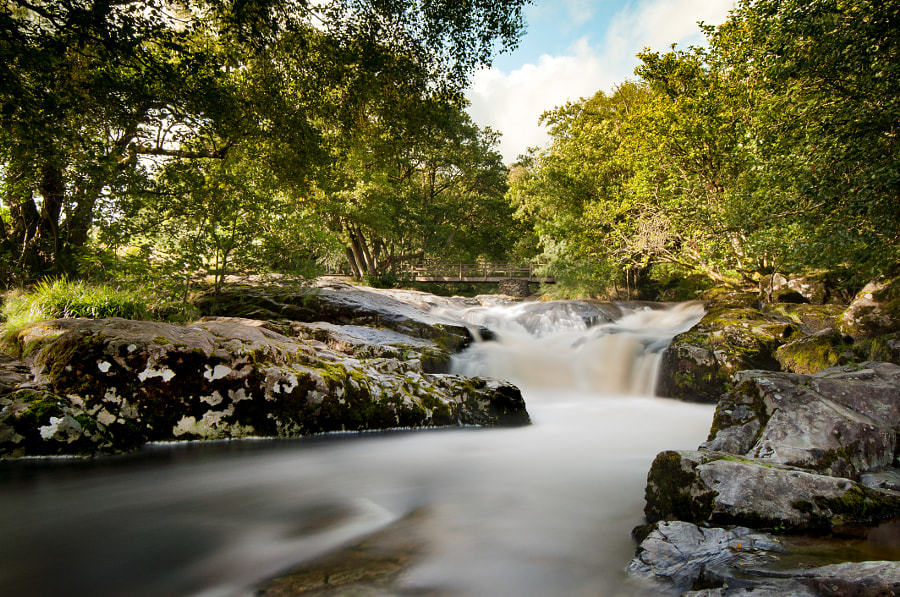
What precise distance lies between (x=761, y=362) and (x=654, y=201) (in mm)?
9589

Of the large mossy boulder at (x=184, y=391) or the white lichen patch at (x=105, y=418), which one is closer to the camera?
the large mossy boulder at (x=184, y=391)

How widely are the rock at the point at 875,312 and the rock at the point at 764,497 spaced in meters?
7.61

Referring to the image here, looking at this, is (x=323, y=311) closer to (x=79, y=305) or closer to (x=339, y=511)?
(x=79, y=305)

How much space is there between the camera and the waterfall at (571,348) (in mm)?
9461

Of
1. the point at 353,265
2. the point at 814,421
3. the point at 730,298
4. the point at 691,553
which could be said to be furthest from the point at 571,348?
the point at 353,265

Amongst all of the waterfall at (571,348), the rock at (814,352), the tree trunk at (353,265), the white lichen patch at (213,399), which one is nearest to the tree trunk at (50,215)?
the white lichen patch at (213,399)

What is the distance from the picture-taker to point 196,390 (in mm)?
4609

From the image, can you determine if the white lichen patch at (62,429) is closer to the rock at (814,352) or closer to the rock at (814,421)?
the rock at (814,421)

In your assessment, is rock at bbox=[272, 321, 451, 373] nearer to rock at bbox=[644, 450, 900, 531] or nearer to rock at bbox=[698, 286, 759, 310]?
rock at bbox=[644, 450, 900, 531]

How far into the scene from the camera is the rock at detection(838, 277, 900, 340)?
8.23 m

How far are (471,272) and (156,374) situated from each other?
30650 millimetres

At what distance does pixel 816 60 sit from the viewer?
6.34m

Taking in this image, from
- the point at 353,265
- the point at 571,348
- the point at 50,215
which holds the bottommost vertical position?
the point at 571,348

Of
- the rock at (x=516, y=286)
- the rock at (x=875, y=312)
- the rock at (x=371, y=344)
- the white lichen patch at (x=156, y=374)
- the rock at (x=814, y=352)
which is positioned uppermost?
the rock at (x=516, y=286)
